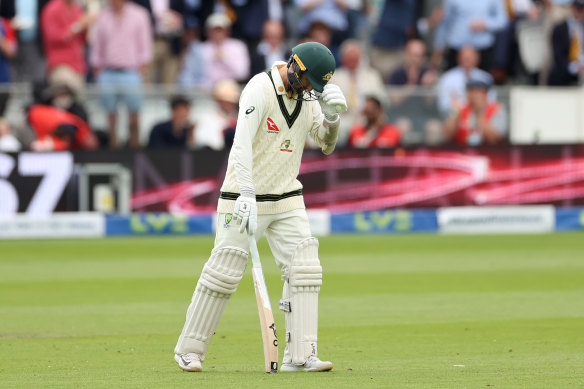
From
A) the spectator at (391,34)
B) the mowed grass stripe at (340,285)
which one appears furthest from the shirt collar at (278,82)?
the spectator at (391,34)

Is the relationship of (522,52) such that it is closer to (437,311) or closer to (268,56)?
(268,56)

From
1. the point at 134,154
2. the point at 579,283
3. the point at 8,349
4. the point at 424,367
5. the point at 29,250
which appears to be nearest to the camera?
the point at 424,367

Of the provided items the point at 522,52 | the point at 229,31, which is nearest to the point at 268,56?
the point at 229,31

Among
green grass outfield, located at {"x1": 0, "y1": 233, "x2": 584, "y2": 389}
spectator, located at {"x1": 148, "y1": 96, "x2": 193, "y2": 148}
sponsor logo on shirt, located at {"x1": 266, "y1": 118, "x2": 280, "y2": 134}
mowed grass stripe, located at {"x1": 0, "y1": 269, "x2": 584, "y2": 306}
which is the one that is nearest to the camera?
green grass outfield, located at {"x1": 0, "y1": 233, "x2": 584, "y2": 389}

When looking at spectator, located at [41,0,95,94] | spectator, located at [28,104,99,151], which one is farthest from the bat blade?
spectator, located at [41,0,95,94]

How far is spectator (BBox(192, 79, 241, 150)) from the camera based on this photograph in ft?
44.4

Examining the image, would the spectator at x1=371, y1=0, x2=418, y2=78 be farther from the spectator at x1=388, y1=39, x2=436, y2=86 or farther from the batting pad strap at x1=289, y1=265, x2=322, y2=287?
the batting pad strap at x1=289, y1=265, x2=322, y2=287

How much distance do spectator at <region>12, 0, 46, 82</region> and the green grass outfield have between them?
3.10 metres

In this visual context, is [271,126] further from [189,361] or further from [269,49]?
[269,49]

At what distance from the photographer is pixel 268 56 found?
49.0 ft

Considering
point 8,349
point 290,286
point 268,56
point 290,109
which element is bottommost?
point 8,349

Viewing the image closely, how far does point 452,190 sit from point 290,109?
8.74 metres

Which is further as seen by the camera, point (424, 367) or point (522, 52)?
point (522, 52)

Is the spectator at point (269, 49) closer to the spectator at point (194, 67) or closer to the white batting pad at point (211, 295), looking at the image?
the spectator at point (194, 67)
